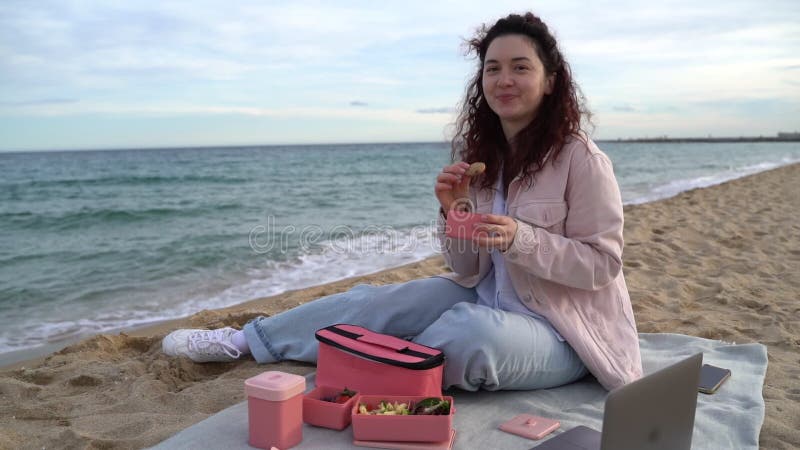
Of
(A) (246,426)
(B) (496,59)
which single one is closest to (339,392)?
(A) (246,426)

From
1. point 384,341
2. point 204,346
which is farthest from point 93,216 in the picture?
point 384,341

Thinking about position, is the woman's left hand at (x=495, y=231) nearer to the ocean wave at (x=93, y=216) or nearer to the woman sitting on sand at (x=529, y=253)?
the woman sitting on sand at (x=529, y=253)

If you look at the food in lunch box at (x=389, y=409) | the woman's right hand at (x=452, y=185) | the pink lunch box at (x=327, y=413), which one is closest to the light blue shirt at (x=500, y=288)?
the woman's right hand at (x=452, y=185)

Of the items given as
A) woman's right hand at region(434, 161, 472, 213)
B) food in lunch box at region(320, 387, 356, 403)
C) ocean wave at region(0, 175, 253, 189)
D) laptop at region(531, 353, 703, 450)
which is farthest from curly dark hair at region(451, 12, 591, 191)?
ocean wave at region(0, 175, 253, 189)

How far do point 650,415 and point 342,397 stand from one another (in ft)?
3.66

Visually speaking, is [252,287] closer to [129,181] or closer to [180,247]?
[180,247]

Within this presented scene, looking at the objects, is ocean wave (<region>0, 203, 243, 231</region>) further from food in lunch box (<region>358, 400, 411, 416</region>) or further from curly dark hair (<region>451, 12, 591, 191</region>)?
food in lunch box (<region>358, 400, 411, 416</region>)

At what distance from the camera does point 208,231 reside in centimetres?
961

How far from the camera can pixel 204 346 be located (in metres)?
3.16

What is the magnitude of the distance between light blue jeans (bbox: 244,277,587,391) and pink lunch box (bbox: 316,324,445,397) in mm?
126

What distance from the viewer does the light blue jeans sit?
→ 2.41m

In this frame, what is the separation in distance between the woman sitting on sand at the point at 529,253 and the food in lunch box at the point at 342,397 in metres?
0.37

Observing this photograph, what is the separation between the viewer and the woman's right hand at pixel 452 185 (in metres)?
2.55

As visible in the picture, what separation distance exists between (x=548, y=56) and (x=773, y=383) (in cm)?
182
